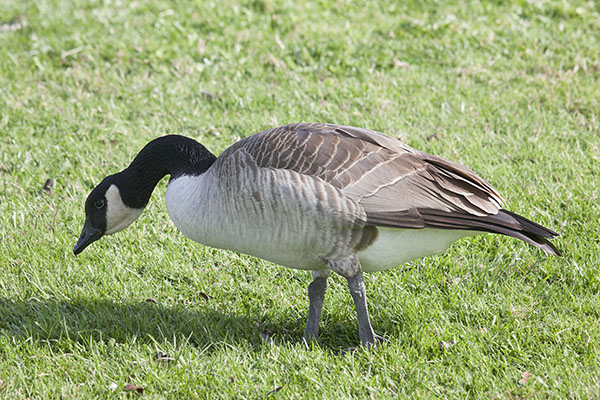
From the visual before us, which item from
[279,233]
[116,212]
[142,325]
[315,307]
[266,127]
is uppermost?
[279,233]

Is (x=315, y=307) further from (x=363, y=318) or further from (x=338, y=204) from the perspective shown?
(x=338, y=204)

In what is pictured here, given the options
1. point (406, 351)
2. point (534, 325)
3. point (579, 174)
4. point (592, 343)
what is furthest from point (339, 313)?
point (579, 174)

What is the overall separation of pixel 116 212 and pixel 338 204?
1387 mm

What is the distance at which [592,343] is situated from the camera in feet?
11.1

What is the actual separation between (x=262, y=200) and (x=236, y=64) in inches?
158

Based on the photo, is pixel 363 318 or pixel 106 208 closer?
pixel 363 318

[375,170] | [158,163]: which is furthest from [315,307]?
[158,163]

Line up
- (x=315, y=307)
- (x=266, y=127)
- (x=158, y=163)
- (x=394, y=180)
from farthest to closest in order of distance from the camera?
(x=266, y=127) < (x=158, y=163) < (x=315, y=307) < (x=394, y=180)

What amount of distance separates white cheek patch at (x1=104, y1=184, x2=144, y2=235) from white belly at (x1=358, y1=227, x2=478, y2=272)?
1389 millimetres

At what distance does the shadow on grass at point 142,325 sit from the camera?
3729 millimetres

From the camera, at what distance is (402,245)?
3408 millimetres

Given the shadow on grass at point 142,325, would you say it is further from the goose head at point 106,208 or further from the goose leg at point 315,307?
the goose head at point 106,208

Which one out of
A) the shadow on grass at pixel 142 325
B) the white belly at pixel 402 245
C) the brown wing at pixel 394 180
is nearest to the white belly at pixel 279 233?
the white belly at pixel 402 245

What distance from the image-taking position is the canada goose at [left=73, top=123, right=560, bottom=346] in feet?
10.7
